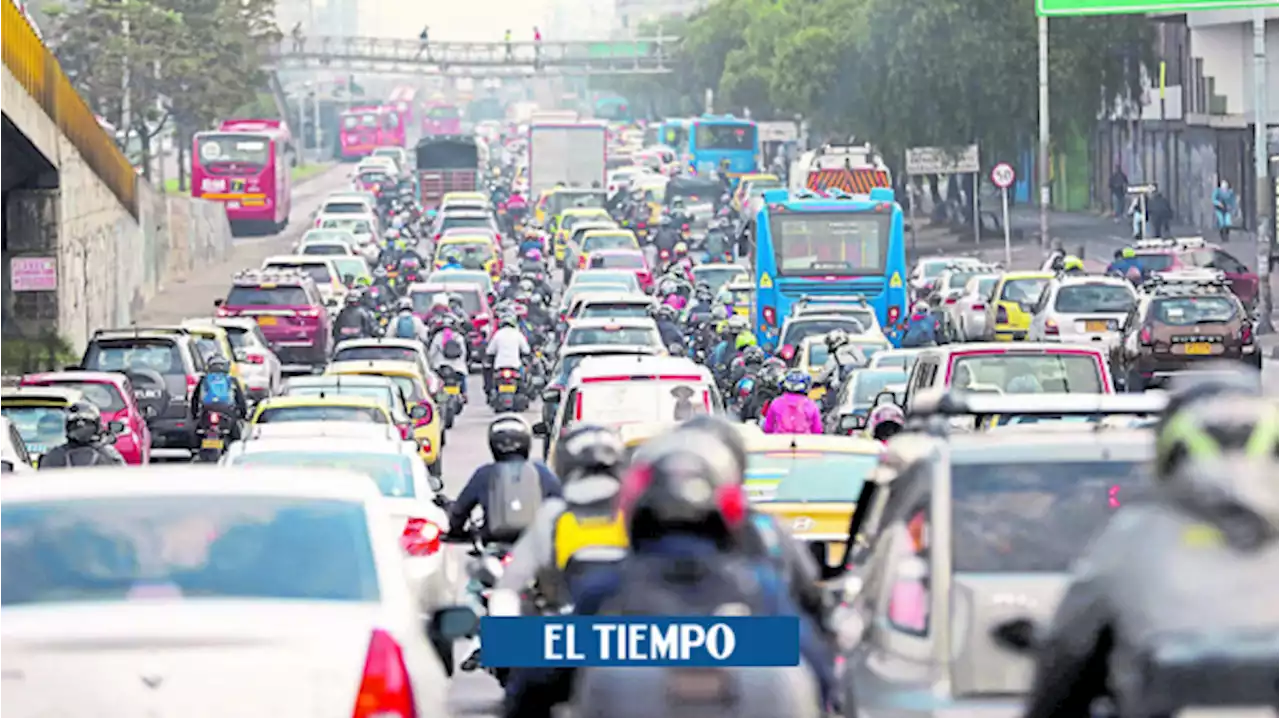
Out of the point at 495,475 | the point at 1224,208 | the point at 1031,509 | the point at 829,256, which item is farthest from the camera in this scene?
the point at 1224,208

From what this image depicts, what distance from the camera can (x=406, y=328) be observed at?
39.2 m

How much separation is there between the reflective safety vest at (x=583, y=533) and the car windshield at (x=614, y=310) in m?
29.4

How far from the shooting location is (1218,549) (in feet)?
18.5

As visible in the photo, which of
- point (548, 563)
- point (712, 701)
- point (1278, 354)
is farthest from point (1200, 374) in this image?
point (1278, 354)

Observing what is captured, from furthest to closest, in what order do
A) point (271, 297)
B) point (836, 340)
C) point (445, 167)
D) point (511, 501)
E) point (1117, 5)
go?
point (445, 167), point (1117, 5), point (271, 297), point (836, 340), point (511, 501)

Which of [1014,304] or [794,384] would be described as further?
[1014,304]

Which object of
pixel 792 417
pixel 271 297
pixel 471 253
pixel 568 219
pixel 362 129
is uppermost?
pixel 362 129

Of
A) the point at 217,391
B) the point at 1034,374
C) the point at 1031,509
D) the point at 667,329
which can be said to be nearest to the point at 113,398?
the point at 217,391

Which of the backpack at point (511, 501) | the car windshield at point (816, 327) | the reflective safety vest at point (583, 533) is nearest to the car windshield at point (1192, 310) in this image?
the car windshield at point (816, 327)

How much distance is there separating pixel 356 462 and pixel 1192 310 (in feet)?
66.1

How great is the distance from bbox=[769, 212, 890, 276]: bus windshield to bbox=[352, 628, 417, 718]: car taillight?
4015cm

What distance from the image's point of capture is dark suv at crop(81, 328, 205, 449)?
32.9m

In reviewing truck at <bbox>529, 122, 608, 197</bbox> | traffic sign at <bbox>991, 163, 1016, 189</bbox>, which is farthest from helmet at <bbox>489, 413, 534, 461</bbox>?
truck at <bbox>529, 122, 608, 197</bbox>

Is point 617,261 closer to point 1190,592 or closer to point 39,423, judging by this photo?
point 39,423
